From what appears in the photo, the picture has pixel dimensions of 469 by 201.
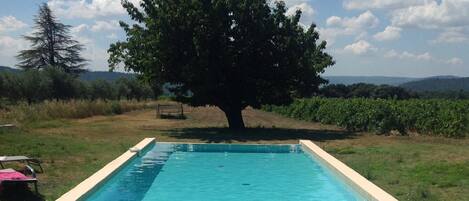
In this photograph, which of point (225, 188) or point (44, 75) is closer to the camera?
point (225, 188)

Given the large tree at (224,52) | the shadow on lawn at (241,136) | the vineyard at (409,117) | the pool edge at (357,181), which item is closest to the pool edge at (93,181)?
the pool edge at (357,181)

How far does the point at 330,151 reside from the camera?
17328 millimetres

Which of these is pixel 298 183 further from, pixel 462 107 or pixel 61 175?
pixel 462 107

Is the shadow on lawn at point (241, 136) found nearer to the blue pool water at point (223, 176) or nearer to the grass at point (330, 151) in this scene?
the grass at point (330, 151)

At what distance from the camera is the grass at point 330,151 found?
1083cm

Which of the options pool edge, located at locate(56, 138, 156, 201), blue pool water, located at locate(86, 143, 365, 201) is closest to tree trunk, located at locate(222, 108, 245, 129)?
blue pool water, located at locate(86, 143, 365, 201)

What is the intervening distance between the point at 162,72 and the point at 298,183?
12.5 m

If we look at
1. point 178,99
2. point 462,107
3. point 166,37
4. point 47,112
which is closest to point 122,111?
point 47,112

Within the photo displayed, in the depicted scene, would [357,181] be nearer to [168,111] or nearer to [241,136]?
[241,136]

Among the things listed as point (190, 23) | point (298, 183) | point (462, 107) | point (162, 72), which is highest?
point (190, 23)

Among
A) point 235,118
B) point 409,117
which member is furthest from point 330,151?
point 235,118

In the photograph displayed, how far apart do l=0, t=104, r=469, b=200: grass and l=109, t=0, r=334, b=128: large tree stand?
6.43ft

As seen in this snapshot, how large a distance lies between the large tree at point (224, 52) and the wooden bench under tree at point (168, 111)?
1216 cm

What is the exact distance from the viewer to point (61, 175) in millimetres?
11898
